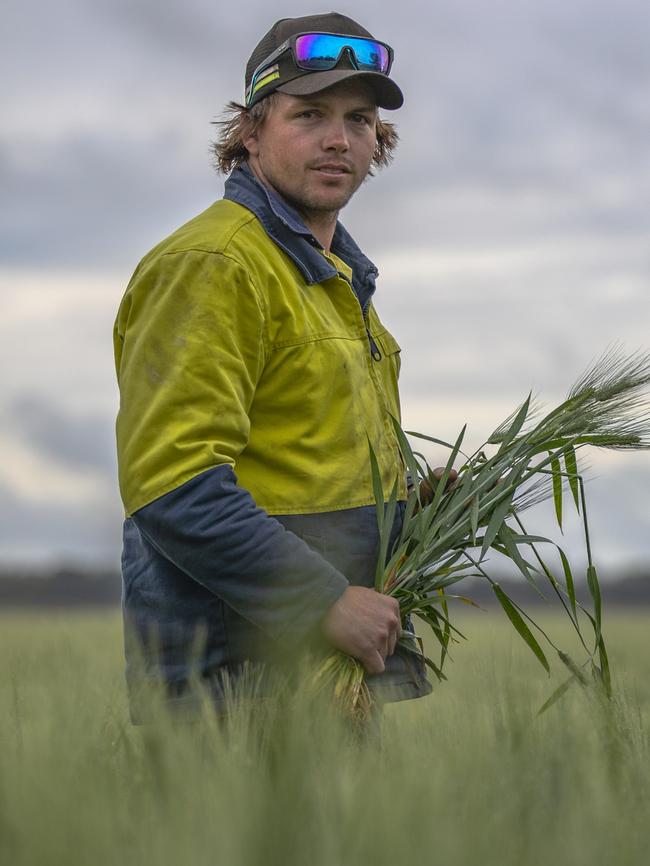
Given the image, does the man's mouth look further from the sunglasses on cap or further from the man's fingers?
the man's fingers

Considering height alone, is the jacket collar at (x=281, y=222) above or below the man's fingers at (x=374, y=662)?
above

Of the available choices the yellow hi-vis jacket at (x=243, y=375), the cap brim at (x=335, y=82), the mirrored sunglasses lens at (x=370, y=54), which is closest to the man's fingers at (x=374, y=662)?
the yellow hi-vis jacket at (x=243, y=375)

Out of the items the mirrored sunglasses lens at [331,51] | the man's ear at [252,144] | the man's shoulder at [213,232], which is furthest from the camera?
the man's ear at [252,144]

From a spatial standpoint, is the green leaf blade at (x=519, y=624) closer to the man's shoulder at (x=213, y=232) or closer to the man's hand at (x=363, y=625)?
the man's hand at (x=363, y=625)

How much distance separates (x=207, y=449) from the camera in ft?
7.86

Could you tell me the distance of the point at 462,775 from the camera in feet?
6.12

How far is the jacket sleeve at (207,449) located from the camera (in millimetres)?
2393

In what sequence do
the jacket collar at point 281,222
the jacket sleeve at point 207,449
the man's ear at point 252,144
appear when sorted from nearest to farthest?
the jacket sleeve at point 207,449 < the jacket collar at point 281,222 < the man's ear at point 252,144

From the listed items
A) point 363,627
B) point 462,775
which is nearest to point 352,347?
point 363,627

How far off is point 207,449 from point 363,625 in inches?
18.4

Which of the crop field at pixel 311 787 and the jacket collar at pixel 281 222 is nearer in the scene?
the crop field at pixel 311 787

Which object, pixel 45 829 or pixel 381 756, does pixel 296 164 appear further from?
pixel 45 829

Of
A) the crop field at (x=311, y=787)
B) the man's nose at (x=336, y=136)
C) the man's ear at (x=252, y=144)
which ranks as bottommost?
the crop field at (x=311, y=787)

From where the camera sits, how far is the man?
7.92 ft
